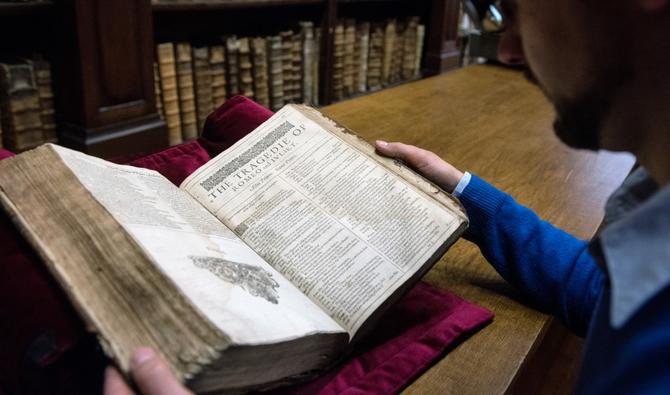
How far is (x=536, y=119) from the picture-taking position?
1.61 m

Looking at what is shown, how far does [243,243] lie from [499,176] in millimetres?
666

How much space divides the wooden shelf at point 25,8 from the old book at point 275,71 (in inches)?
28.9

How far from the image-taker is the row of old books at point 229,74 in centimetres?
173

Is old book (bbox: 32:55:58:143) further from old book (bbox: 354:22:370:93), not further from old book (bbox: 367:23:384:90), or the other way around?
old book (bbox: 367:23:384:90)

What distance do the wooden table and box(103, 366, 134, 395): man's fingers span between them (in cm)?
25

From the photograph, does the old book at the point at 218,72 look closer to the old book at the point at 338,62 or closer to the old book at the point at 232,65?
the old book at the point at 232,65

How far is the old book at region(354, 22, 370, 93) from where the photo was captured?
92.4 inches

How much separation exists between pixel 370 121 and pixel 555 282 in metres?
0.80

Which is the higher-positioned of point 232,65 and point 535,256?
point 535,256

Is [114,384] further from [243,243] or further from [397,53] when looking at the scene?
[397,53]

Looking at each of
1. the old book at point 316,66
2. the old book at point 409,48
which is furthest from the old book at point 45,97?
the old book at point 409,48

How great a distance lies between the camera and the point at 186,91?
1.77 meters

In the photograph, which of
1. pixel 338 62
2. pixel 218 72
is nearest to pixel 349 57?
pixel 338 62

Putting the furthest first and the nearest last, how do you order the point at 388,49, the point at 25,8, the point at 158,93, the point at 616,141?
the point at 388,49, the point at 158,93, the point at 25,8, the point at 616,141
